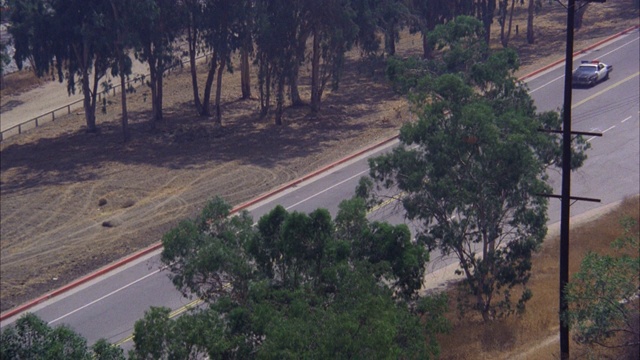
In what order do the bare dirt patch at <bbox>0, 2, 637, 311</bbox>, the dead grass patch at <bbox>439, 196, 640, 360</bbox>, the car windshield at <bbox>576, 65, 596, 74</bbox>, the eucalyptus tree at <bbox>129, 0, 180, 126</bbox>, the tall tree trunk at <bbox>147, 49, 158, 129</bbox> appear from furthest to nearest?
the tall tree trunk at <bbox>147, 49, 158, 129</bbox> → the car windshield at <bbox>576, 65, 596, 74</bbox> → the eucalyptus tree at <bbox>129, 0, 180, 126</bbox> → the bare dirt patch at <bbox>0, 2, 637, 311</bbox> → the dead grass patch at <bbox>439, 196, 640, 360</bbox>

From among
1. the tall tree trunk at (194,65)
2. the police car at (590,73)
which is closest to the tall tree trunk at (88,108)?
the tall tree trunk at (194,65)

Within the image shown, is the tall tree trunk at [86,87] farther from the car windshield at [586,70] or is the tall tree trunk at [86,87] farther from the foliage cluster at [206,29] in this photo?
the car windshield at [586,70]

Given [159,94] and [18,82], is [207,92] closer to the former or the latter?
[159,94]

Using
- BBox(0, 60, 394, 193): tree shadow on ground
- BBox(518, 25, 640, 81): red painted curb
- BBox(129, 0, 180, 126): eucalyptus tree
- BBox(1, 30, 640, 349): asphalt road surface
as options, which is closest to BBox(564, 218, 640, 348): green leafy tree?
BBox(1, 30, 640, 349): asphalt road surface

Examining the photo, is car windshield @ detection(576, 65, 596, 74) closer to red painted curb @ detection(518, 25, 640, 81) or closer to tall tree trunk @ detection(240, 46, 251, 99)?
red painted curb @ detection(518, 25, 640, 81)

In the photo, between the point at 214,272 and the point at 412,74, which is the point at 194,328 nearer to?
the point at 214,272

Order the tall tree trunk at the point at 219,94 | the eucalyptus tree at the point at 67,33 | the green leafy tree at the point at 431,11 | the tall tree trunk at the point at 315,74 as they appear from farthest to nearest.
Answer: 1. the green leafy tree at the point at 431,11
2. the tall tree trunk at the point at 219,94
3. the tall tree trunk at the point at 315,74
4. the eucalyptus tree at the point at 67,33
